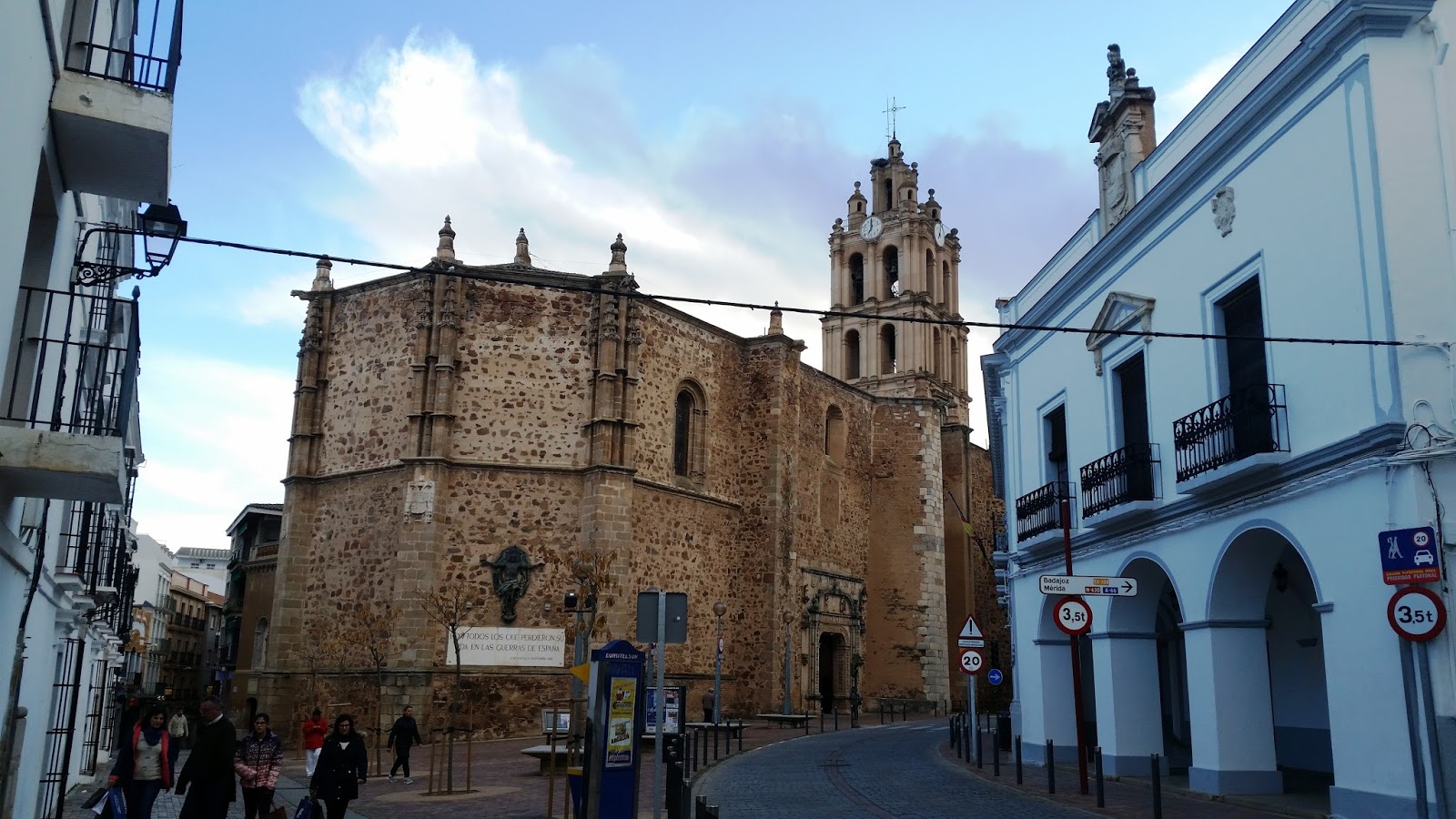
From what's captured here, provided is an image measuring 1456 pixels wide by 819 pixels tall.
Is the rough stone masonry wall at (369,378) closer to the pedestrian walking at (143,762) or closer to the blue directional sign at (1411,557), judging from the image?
the pedestrian walking at (143,762)

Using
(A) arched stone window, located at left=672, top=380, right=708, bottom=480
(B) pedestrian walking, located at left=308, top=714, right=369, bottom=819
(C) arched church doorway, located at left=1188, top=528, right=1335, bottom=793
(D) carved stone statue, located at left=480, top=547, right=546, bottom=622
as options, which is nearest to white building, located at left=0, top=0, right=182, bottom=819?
(B) pedestrian walking, located at left=308, top=714, right=369, bottom=819

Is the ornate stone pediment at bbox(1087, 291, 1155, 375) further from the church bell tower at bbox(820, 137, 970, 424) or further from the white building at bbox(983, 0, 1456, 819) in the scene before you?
the church bell tower at bbox(820, 137, 970, 424)

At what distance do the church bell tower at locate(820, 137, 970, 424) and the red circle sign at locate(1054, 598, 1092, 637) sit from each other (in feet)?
112

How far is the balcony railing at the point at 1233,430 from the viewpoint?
12.0 m

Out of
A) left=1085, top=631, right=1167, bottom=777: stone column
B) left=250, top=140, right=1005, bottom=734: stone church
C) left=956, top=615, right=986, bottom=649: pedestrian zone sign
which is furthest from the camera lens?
left=250, top=140, right=1005, bottom=734: stone church

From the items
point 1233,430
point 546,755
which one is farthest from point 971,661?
point 1233,430

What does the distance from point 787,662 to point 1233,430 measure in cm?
2072

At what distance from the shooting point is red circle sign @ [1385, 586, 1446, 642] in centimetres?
948

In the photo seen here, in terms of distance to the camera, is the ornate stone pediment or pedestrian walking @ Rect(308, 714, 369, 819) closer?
pedestrian walking @ Rect(308, 714, 369, 819)

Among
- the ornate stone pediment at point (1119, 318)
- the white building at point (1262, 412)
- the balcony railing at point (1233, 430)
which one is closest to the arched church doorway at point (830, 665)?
the white building at point (1262, 412)

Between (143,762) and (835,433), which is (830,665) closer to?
(835,433)

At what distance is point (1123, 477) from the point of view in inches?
597

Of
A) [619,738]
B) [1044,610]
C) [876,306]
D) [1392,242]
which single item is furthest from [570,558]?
[876,306]

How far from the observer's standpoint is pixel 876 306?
49469mm
